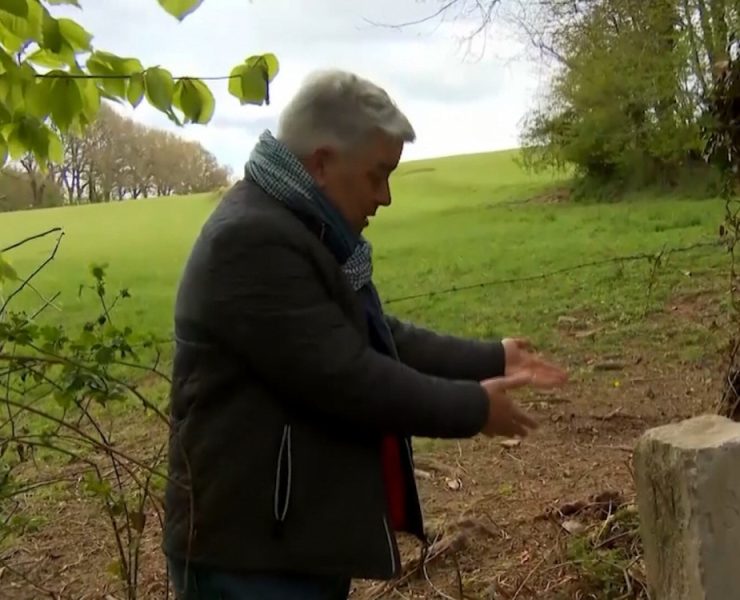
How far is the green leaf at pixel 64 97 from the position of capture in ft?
8.00

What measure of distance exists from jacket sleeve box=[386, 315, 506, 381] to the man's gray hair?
53 cm

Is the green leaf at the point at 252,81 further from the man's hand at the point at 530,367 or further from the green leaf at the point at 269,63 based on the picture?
the man's hand at the point at 530,367

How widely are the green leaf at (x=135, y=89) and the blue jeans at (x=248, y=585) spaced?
3.61 ft

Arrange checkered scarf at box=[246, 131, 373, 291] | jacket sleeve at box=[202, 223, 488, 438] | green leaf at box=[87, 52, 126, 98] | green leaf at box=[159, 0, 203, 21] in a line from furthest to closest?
green leaf at box=[87, 52, 126, 98], green leaf at box=[159, 0, 203, 21], checkered scarf at box=[246, 131, 373, 291], jacket sleeve at box=[202, 223, 488, 438]

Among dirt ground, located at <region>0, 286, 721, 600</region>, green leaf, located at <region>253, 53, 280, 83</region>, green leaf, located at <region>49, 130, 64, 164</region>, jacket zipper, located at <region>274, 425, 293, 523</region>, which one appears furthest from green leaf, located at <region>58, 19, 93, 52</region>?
dirt ground, located at <region>0, 286, 721, 600</region>

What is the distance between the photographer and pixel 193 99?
2.45 metres

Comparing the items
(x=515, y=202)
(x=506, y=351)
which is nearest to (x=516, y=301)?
(x=506, y=351)

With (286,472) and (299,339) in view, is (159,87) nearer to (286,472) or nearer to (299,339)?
(299,339)

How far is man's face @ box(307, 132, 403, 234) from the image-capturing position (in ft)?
6.83

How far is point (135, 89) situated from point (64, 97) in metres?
0.17

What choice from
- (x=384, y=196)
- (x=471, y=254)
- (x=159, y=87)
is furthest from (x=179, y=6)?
(x=471, y=254)

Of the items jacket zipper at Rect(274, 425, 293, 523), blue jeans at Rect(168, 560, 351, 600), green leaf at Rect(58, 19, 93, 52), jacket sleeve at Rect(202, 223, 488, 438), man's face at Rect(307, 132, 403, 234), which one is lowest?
blue jeans at Rect(168, 560, 351, 600)

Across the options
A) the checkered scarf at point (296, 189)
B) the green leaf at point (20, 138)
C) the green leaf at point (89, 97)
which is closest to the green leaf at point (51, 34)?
the green leaf at point (89, 97)

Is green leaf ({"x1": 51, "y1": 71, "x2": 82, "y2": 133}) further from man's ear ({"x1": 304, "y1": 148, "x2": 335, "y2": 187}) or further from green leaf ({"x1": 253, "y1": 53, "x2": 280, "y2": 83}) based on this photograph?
man's ear ({"x1": 304, "y1": 148, "x2": 335, "y2": 187})
